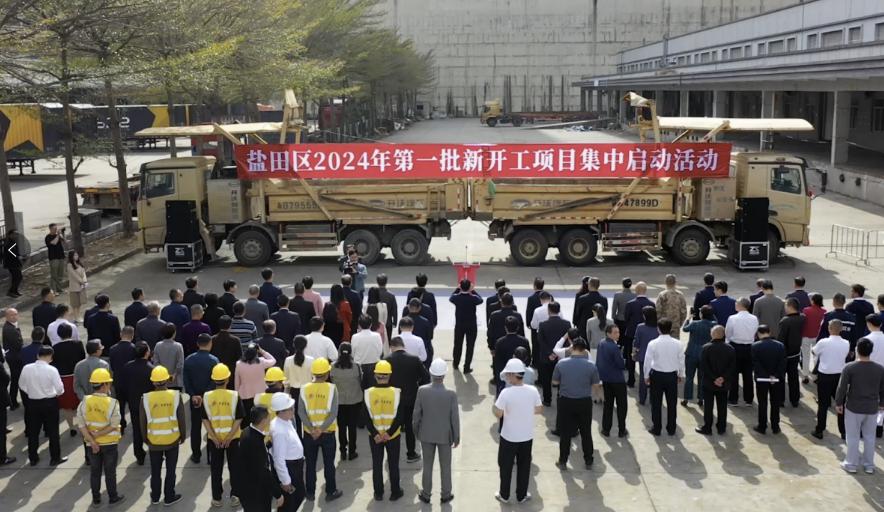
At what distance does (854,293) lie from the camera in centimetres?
1145

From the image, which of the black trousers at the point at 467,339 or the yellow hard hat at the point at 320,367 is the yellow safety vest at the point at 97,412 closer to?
the yellow hard hat at the point at 320,367

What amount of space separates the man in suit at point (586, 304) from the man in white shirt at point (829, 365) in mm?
2809

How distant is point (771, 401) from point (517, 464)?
3.60 meters

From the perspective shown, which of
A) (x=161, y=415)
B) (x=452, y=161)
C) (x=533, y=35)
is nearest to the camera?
(x=161, y=415)

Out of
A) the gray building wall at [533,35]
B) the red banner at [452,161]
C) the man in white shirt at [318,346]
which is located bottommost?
the man in white shirt at [318,346]

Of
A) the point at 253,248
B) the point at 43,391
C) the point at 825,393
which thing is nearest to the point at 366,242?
the point at 253,248

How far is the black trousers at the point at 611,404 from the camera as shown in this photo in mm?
10430

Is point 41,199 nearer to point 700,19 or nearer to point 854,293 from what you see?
point 854,293

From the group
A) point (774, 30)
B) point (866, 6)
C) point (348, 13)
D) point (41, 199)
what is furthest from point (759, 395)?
point (774, 30)

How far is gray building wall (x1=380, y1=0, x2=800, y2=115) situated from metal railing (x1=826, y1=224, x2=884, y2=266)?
7061 centimetres

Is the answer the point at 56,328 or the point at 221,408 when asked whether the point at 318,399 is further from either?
the point at 56,328

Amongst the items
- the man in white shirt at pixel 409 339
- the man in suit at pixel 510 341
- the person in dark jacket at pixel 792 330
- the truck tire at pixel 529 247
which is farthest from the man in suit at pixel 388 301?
the truck tire at pixel 529 247

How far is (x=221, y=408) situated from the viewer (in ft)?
28.0

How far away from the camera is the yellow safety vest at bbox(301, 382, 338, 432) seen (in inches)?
339
